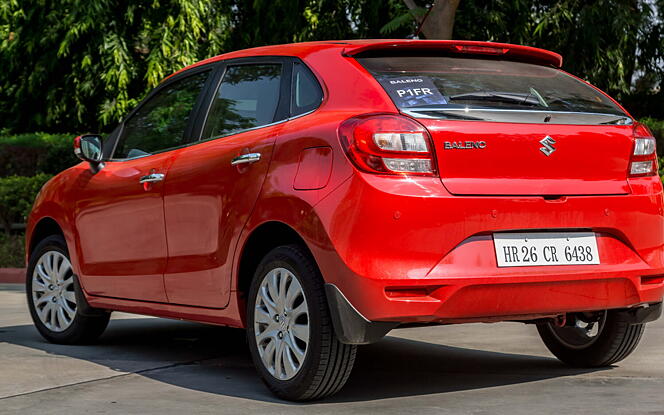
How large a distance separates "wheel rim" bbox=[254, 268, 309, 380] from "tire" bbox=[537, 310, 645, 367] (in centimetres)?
151

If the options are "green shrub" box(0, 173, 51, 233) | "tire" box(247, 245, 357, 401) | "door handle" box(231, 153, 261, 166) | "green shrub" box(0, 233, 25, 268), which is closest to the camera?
"tire" box(247, 245, 357, 401)

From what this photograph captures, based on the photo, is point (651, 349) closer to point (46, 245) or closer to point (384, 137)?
point (384, 137)

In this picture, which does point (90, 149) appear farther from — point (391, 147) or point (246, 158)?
point (391, 147)

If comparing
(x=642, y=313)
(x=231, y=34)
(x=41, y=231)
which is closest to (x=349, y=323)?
(x=642, y=313)

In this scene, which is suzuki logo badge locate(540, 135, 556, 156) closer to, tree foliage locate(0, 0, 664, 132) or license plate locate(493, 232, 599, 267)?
license plate locate(493, 232, 599, 267)

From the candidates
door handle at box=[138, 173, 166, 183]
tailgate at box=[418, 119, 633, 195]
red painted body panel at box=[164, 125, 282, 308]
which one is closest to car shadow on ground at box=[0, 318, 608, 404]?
red painted body panel at box=[164, 125, 282, 308]

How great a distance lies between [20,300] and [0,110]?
12243 mm

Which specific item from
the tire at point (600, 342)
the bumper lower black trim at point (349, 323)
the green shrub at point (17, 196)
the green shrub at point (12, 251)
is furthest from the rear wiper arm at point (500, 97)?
the green shrub at point (17, 196)

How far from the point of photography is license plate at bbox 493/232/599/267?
17.2ft

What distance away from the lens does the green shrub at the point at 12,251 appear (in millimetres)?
→ 15109

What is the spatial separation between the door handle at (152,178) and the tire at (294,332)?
1123 mm

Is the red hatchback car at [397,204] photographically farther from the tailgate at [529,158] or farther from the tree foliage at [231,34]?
the tree foliage at [231,34]

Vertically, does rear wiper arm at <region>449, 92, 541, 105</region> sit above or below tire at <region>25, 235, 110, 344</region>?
above

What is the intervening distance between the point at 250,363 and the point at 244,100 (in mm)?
1599
